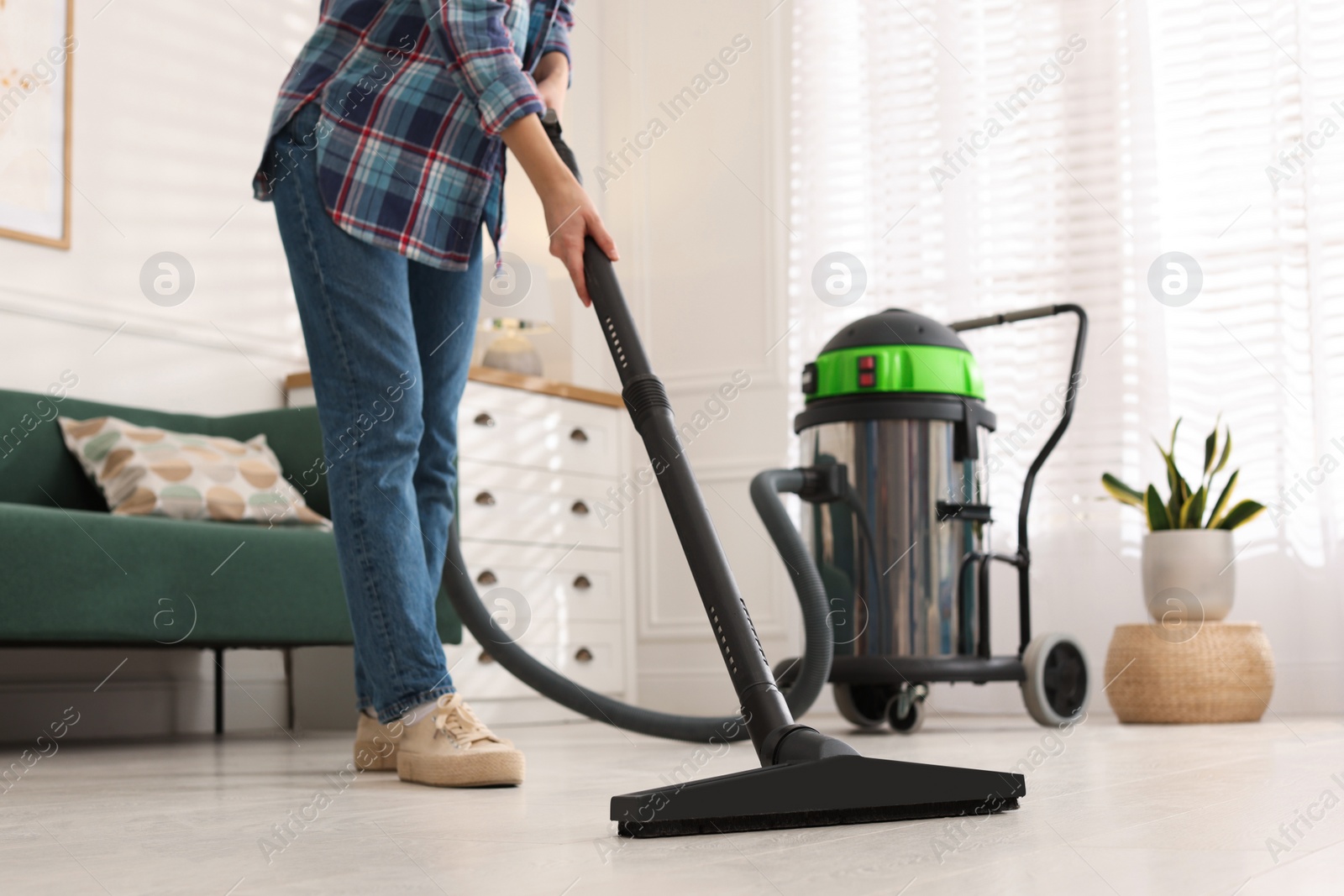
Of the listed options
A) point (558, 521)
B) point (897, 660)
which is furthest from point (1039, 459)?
point (558, 521)

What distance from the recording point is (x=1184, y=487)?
3.04 meters

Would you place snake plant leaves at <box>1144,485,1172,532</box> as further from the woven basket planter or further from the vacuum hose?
the vacuum hose

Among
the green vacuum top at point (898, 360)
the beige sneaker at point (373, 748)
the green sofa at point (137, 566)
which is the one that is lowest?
the beige sneaker at point (373, 748)

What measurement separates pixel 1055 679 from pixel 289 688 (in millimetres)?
1864

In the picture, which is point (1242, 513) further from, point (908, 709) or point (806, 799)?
point (806, 799)

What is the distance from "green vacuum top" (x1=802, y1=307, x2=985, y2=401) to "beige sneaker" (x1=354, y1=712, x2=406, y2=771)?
4.34ft

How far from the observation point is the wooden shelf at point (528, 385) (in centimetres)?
316

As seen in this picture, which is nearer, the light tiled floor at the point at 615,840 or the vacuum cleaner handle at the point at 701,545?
the light tiled floor at the point at 615,840

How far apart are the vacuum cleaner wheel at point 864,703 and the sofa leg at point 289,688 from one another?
4.59 feet

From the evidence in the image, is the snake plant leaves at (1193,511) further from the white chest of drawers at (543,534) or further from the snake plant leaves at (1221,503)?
the white chest of drawers at (543,534)

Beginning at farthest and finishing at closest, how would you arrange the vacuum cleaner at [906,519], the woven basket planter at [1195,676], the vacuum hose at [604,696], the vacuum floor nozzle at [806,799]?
the woven basket planter at [1195,676] → the vacuum cleaner at [906,519] → the vacuum hose at [604,696] → the vacuum floor nozzle at [806,799]

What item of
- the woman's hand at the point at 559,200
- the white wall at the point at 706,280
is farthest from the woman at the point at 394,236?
the white wall at the point at 706,280

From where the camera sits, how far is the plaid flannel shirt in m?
1.51

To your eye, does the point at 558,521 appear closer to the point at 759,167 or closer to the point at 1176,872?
the point at 759,167
